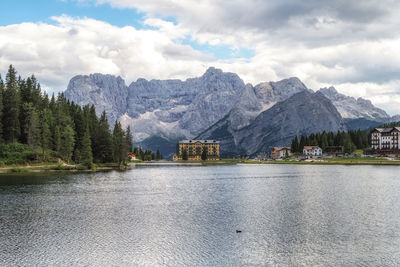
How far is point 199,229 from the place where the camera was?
52.5 m

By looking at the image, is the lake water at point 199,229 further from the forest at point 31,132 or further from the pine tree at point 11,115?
the pine tree at point 11,115

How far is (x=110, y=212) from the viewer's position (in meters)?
66.0

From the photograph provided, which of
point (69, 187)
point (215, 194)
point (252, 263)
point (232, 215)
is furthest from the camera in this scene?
point (69, 187)

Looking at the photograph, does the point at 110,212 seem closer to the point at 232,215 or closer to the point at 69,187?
the point at 232,215

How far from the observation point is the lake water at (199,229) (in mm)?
39625

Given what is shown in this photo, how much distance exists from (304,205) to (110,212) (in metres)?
36.1

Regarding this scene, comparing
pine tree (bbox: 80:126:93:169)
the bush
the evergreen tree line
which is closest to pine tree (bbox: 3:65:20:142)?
the evergreen tree line

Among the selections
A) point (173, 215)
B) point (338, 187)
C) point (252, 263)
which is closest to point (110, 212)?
point (173, 215)

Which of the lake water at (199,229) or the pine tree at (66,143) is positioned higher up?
the pine tree at (66,143)

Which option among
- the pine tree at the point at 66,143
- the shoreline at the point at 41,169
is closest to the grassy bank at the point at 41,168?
the shoreline at the point at 41,169

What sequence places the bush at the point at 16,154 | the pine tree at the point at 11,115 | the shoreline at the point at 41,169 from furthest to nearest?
the pine tree at the point at 11,115 < the bush at the point at 16,154 < the shoreline at the point at 41,169

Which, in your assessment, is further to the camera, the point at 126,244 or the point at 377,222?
the point at 377,222

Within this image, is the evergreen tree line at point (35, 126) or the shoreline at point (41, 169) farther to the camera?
the evergreen tree line at point (35, 126)

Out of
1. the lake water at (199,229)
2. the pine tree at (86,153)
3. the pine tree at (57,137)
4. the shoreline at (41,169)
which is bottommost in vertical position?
the lake water at (199,229)
